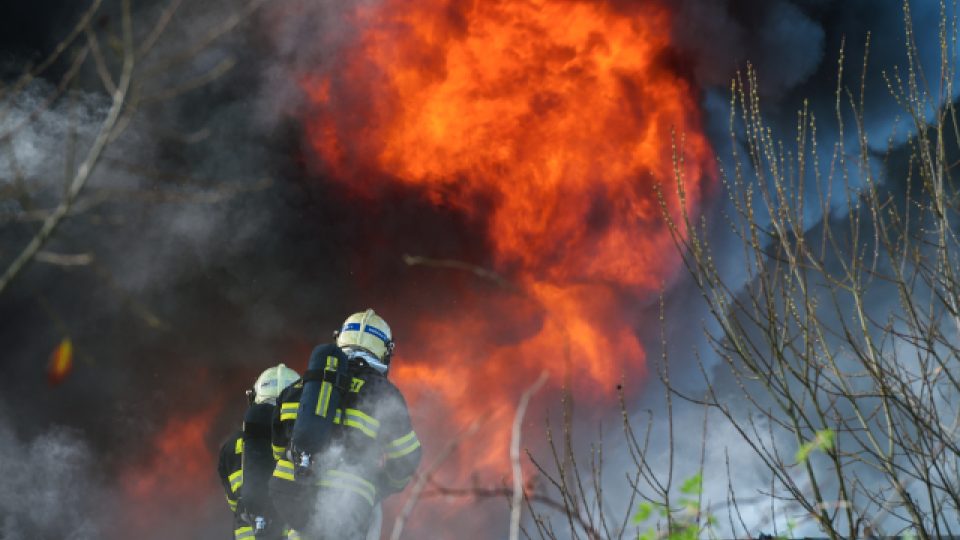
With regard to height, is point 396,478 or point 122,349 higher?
point 122,349

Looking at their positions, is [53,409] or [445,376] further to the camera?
[445,376]

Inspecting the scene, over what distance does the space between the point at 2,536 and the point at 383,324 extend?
43.8 ft

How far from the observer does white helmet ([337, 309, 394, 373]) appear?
581 centimetres

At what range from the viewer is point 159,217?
1733 centimetres

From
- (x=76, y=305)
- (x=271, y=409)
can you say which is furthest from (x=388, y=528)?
(x=271, y=409)

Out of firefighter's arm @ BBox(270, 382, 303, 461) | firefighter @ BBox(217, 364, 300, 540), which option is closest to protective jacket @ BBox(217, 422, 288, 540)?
firefighter @ BBox(217, 364, 300, 540)

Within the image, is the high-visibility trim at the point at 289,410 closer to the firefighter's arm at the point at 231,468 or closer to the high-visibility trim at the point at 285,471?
the high-visibility trim at the point at 285,471

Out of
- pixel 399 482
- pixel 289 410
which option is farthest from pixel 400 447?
pixel 289 410

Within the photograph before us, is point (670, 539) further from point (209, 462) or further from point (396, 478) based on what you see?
point (209, 462)

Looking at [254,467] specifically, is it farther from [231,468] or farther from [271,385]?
[271,385]

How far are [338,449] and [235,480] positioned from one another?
209cm

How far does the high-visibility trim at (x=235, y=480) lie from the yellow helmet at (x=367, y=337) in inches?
71.5

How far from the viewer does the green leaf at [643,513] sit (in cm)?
207

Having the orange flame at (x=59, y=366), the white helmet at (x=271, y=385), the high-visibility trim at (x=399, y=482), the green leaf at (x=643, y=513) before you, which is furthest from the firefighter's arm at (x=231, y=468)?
the orange flame at (x=59, y=366)
